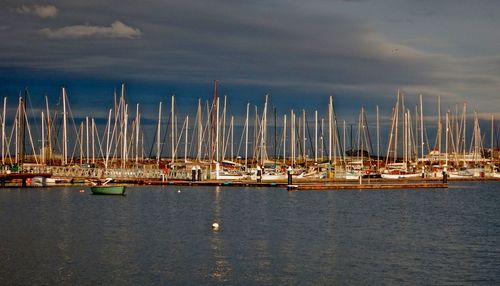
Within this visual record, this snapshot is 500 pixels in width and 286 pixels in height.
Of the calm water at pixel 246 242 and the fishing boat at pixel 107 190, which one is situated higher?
the fishing boat at pixel 107 190

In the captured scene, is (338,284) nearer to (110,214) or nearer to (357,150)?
(110,214)

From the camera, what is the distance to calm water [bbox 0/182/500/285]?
105 feet

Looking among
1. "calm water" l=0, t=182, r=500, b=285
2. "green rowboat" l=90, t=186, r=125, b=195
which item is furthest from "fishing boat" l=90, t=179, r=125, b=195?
"calm water" l=0, t=182, r=500, b=285

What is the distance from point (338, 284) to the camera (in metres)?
30.2

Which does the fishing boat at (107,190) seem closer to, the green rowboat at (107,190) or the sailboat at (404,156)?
the green rowboat at (107,190)

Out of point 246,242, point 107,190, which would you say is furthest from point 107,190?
point 246,242

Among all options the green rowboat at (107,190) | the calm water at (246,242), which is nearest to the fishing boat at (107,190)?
the green rowboat at (107,190)

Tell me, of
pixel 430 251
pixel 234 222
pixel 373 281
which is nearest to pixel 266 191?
pixel 234 222

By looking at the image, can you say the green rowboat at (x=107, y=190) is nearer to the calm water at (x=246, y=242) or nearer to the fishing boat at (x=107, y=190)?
the fishing boat at (x=107, y=190)

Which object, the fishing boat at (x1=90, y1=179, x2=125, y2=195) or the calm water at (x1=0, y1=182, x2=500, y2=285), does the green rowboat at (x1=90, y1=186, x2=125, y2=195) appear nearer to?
the fishing boat at (x1=90, y1=179, x2=125, y2=195)

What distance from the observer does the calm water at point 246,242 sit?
105ft

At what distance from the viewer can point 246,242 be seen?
139 ft

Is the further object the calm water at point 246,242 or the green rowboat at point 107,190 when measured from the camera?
the green rowboat at point 107,190

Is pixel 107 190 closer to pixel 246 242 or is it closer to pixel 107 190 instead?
pixel 107 190
